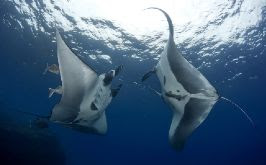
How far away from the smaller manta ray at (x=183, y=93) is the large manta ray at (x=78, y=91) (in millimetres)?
1090

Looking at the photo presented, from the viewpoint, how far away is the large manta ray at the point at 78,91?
487cm

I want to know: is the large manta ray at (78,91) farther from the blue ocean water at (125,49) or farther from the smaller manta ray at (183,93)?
the blue ocean water at (125,49)

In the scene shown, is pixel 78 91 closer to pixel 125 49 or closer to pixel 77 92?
pixel 77 92

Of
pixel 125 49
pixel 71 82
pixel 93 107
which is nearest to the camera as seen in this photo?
pixel 71 82

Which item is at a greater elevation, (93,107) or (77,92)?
(77,92)

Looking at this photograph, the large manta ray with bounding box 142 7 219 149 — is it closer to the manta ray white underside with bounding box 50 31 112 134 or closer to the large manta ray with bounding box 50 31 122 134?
the large manta ray with bounding box 50 31 122 134

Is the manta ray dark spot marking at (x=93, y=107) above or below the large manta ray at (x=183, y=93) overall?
below

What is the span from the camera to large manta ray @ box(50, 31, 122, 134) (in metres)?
4.87

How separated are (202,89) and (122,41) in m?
13.5

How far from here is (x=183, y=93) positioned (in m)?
4.96

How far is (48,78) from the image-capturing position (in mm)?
28281

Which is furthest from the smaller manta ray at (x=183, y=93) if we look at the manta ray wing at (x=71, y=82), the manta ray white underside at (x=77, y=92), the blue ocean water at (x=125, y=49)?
the blue ocean water at (x=125, y=49)

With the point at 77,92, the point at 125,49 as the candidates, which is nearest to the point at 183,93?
the point at 77,92

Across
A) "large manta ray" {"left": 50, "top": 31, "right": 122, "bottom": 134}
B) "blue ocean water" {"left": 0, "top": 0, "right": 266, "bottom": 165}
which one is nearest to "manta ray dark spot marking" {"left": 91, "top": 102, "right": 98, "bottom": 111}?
"large manta ray" {"left": 50, "top": 31, "right": 122, "bottom": 134}
